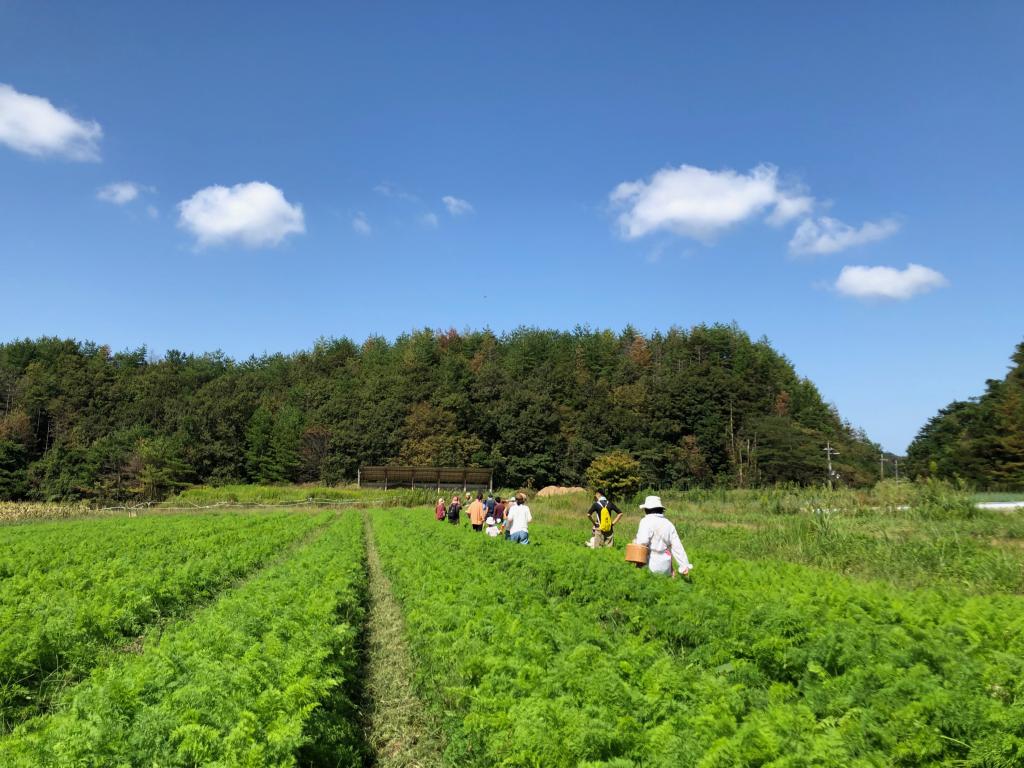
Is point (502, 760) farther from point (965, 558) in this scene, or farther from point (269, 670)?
point (965, 558)

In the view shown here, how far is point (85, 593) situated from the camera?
37.1 feet

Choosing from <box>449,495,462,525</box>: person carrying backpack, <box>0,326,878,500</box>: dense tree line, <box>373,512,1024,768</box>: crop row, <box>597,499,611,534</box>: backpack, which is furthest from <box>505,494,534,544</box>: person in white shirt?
<box>0,326,878,500</box>: dense tree line

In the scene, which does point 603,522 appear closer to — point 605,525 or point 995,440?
point 605,525

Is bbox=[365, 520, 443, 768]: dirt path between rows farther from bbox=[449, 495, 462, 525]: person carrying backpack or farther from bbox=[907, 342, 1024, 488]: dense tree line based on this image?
bbox=[907, 342, 1024, 488]: dense tree line

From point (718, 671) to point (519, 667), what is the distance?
7.27 ft

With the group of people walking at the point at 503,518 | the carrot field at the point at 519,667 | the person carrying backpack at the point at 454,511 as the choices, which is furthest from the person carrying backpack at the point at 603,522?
the person carrying backpack at the point at 454,511

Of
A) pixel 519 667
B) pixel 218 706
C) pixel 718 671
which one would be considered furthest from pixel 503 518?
pixel 218 706

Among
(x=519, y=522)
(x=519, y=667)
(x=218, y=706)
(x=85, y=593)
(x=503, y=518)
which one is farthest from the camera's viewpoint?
(x=503, y=518)

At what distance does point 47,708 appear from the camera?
7262 mm

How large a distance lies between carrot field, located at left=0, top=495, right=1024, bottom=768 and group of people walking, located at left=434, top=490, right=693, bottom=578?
569 mm

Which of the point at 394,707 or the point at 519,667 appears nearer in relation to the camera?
the point at 519,667

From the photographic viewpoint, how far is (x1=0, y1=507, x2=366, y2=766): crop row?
14.4ft

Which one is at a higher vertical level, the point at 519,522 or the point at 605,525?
the point at 605,525

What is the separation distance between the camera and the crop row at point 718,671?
4.05 m
